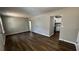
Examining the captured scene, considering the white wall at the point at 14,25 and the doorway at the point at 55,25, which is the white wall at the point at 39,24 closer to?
the white wall at the point at 14,25

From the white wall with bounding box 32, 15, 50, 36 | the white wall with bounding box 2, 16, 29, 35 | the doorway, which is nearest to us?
the white wall with bounding box 2, 16, 29, 35

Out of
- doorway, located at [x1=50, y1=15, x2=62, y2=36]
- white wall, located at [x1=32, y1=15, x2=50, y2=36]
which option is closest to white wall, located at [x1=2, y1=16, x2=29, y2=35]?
white wall, located at [x1=32, y1=15, x2=50, y2=36]

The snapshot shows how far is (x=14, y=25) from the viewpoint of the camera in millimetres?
1050

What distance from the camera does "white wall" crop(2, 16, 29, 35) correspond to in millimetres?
921

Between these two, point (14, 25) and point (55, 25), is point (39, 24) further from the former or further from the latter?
point (55, 25)

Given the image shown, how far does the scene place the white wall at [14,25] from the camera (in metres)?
0.92

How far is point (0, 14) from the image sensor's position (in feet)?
2.69

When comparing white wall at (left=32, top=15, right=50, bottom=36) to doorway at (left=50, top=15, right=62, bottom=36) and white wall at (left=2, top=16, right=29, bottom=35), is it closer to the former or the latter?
white wall at (left=2, top=16, right=29, bottom=35)

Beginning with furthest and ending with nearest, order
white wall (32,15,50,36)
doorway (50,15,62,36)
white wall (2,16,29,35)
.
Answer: doorway (50,15,62,36)
white wall (32,15,50,36)
white wall (2,16,29,35)

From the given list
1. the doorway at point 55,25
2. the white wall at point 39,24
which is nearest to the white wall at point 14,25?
the white wall at point 39,24
